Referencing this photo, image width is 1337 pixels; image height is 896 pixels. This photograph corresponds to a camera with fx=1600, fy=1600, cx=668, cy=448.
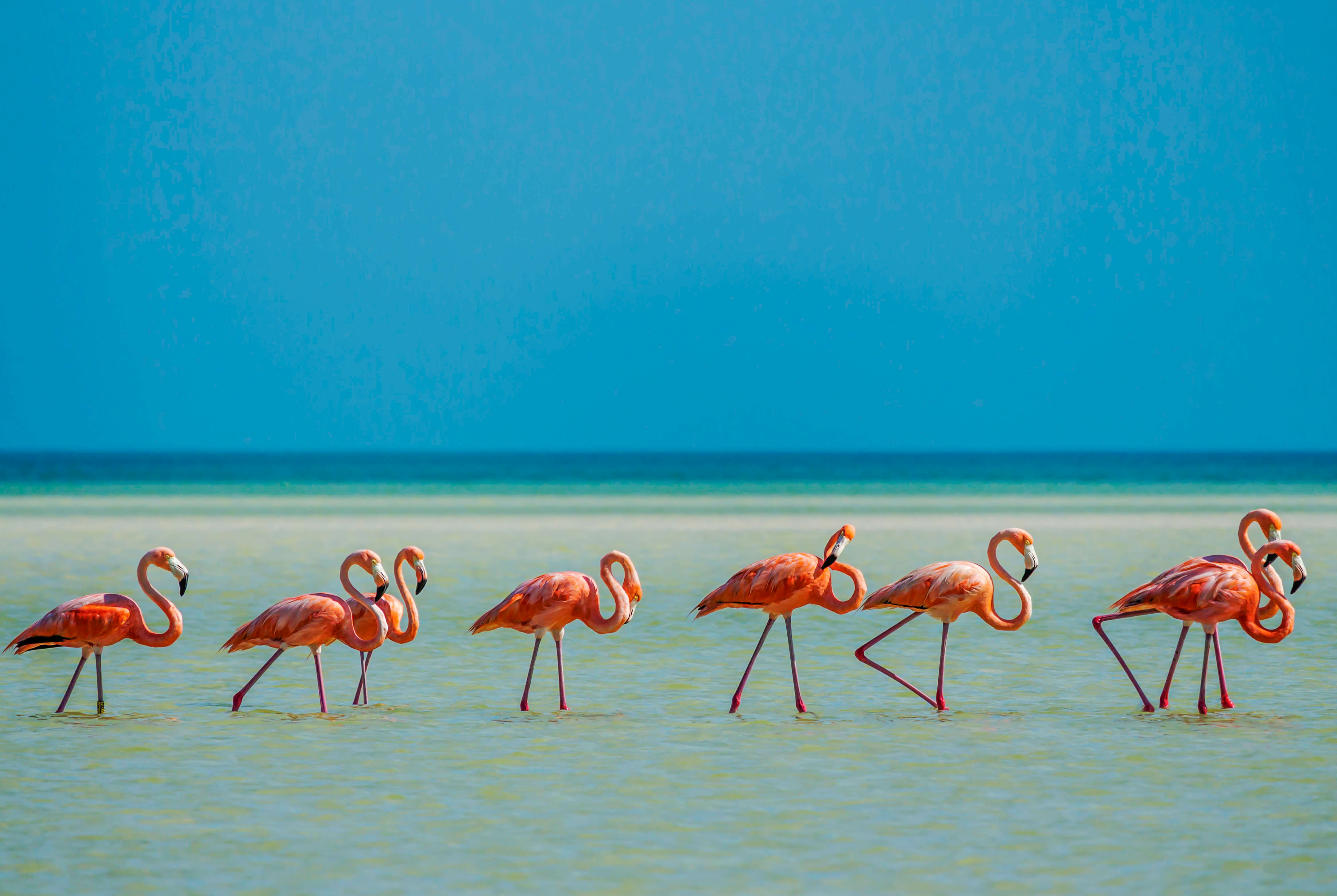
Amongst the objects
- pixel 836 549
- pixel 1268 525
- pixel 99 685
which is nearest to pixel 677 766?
pixel 836 549

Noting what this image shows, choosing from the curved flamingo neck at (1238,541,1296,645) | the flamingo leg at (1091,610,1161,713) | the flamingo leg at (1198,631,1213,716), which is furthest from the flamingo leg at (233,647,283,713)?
the curved flamingo neck at (1238,541,1296,645)

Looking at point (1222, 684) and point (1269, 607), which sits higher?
point (1269, 607)

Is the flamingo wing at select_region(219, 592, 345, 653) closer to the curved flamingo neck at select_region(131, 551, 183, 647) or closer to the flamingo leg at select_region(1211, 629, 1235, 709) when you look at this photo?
the curved flamingo neck at select_region(131, 551, 183, 647)

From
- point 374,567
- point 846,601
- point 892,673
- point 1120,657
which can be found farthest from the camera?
point 892,673

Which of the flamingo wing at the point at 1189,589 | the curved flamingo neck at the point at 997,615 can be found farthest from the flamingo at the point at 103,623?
the flamingo wing at the point at 1189,589

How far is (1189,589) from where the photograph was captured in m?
6.80

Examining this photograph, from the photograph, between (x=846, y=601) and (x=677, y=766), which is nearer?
(x=677, y=766)

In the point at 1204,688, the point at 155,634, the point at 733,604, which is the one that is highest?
the point at 733,604

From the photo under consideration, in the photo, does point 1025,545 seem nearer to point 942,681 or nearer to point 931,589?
point 931,589

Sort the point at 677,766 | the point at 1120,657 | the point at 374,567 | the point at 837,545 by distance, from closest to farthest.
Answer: the point at 677,766, the point at 837,545, the point at 374,567, the point at 1120,657

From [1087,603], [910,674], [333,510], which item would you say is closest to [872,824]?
[910,674]

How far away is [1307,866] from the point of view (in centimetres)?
472

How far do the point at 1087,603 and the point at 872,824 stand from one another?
22.0 ft

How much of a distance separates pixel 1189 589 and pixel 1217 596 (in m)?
0.11
